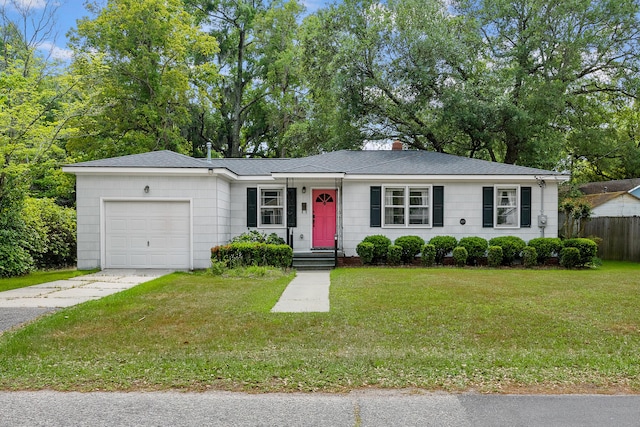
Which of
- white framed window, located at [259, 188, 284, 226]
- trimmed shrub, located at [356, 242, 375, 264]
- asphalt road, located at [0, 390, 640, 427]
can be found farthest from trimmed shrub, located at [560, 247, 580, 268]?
asphalt road, located at [0, 390, 640, 427]

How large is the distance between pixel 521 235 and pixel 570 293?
6292 mm

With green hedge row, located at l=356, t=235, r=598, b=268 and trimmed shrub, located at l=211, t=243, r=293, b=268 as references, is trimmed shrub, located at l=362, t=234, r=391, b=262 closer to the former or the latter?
green hedge row, located at l=356, t=235, r=598, b=268

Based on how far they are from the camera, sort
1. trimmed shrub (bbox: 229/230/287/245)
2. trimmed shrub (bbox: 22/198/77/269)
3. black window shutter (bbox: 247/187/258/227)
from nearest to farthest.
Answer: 1. trimmed shrub (bbox: 22/198/77/269)
2. trimmed shrub (bbox: 229/230/287/245)
3. black window shutter (bbox: 247/187/258/227)

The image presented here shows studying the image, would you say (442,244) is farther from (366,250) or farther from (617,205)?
(617,205)

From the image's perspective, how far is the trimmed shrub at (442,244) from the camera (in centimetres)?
1429

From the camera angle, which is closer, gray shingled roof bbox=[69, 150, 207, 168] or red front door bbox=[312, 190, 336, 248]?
gray shingled roof bbox=[69, 150, 207, 168]

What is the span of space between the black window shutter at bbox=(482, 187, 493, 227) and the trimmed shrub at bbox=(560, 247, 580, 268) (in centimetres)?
225

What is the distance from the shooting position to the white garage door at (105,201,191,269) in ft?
43.1

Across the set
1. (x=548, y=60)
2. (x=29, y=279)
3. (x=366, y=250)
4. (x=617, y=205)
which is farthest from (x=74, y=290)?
(x=617, y=205)

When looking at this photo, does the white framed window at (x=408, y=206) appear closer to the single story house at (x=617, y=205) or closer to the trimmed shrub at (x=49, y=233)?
the trimmed shrub at (x=49, y=233)

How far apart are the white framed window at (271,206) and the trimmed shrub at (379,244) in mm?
3030

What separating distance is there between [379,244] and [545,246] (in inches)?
201

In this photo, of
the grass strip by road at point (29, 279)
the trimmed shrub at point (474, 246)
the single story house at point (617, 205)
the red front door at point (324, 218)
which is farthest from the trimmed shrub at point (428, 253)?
the single story house at point (617, 205)

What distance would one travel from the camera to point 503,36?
21.2 meters
